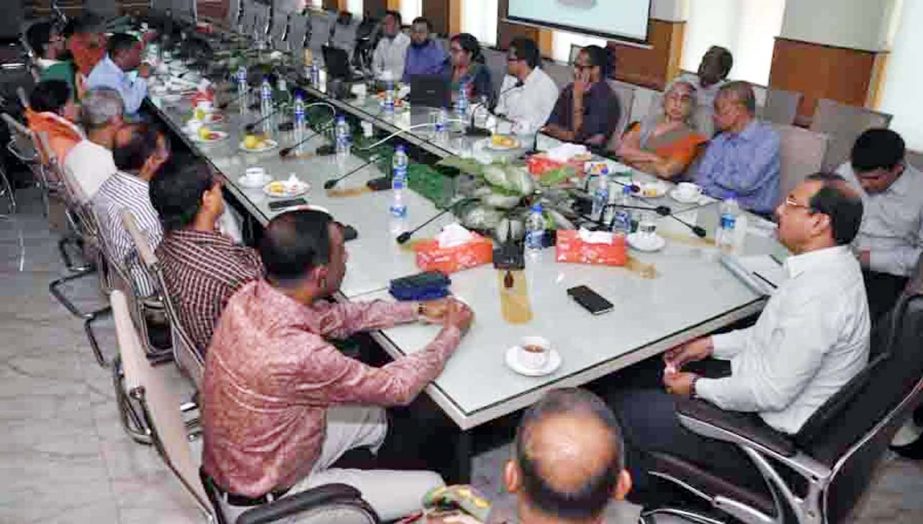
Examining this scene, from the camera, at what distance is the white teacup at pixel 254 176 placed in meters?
3.22

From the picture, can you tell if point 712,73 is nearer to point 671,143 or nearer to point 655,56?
point 671,143

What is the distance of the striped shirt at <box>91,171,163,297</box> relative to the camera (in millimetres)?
2664

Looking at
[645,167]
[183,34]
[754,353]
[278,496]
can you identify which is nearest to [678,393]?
[754,353]

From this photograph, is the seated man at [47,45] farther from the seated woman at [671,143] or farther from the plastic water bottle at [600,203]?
the plastic water bottle at [600,203]

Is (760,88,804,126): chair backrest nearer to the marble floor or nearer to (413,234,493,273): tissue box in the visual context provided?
the marble floor

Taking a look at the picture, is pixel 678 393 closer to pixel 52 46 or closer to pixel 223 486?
pixel 223 486

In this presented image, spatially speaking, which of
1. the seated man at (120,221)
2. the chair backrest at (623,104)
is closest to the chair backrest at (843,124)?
the chair backrest at (623,104)

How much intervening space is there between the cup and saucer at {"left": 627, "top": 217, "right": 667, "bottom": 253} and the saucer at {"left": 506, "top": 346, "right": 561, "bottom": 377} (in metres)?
0.83

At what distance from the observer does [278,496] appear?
5.68 ft

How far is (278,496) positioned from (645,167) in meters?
2.49

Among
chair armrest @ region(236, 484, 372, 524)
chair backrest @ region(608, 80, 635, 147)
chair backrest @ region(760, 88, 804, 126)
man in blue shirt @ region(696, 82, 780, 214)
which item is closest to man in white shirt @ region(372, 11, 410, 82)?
chair backrest @ region(608, 80, 635, 147)

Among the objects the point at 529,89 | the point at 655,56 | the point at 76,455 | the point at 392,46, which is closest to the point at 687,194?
the point at 529,89

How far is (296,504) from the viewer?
1.53m

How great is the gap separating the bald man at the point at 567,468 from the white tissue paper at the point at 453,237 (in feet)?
4.45
